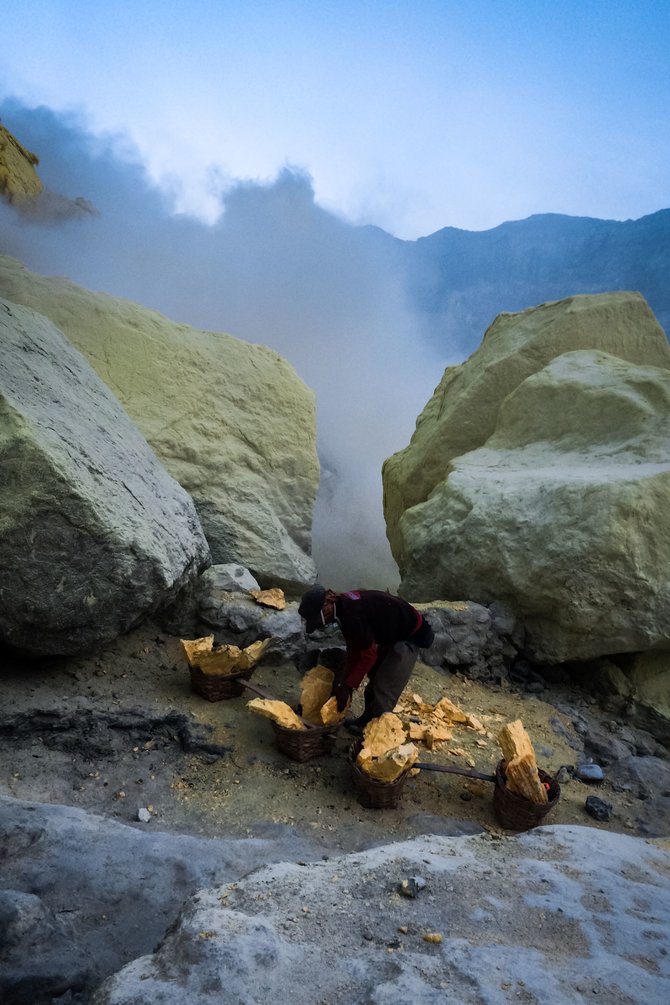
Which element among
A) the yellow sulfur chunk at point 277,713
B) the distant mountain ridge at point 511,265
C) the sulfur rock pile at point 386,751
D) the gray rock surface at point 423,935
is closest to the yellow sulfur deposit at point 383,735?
the sulfur rock pile at point 386,751

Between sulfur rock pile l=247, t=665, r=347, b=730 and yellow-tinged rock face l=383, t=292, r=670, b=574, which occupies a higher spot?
yellow-tinged rock face l=383, t=292, r=670, b=574

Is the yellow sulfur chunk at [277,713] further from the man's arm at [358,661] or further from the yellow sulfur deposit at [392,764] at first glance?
the yellow sulfur deposit at [392,764]

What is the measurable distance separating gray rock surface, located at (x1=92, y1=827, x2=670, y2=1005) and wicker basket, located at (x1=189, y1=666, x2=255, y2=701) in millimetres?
2029

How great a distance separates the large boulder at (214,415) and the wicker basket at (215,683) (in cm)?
161

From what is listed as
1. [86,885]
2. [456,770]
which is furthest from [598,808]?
[86,885]

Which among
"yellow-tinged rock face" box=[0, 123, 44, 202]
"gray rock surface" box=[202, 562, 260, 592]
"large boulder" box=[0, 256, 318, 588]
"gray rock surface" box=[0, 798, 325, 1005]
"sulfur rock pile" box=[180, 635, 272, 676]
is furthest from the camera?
"yellow-tinged rock face" box=[0, 123, 44, 202]

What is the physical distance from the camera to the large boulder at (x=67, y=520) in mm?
3121

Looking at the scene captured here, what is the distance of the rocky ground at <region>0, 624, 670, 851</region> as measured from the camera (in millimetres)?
2994

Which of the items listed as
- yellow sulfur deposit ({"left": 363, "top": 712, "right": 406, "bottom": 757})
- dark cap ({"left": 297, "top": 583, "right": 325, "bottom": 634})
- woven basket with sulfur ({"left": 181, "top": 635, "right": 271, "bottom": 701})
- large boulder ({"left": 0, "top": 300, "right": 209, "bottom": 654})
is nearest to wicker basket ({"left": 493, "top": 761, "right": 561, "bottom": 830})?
yellow sulfur deposit ({"left": 363, "top": 712, "right": 406, "bottom": 757})

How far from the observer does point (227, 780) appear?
3303 millimetres

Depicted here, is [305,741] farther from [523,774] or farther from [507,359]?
[507,359]

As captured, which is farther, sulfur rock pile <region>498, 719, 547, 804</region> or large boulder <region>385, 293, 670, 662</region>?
large boulder <region>385, 293, 670, 662</region>

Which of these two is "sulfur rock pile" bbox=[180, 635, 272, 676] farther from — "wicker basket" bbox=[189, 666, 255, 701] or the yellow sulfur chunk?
the yellow sulfur chunk

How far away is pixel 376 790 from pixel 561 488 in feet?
10.1
